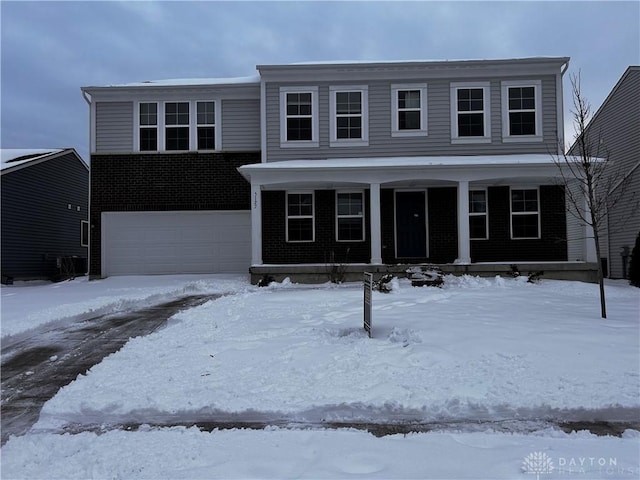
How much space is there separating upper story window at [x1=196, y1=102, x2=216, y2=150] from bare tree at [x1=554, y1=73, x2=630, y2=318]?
426 inches

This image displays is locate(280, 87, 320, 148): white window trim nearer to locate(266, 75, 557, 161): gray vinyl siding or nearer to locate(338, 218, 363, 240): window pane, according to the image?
locate(266, 75, 557, 161): gray vinyl siding

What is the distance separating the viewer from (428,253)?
15406 mm

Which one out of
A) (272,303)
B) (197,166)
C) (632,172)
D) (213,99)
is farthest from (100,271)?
(632,172)

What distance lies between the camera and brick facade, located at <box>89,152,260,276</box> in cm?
1634

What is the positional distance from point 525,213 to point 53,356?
542 inches

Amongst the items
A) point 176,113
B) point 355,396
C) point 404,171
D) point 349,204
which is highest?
point 176,113

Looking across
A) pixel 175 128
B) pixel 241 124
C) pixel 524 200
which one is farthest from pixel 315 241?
pixel 524 200

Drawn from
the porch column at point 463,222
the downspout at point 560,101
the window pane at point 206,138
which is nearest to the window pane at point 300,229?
the window pane at point 206,138

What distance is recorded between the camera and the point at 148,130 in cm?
1641

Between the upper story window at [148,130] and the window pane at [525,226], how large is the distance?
12.3 m

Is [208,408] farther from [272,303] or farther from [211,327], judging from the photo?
A: [272,303]

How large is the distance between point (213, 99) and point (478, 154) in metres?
9.08

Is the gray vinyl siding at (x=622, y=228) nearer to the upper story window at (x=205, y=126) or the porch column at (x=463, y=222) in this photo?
the porch column at (x=463, y=222)

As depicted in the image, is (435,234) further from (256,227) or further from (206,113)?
(206,113)
